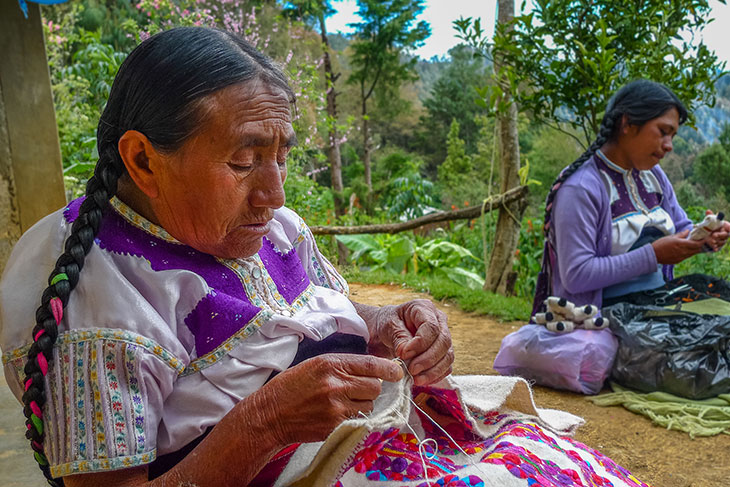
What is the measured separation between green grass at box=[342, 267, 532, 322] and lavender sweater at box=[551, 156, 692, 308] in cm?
164

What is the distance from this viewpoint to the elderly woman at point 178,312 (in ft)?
3.58

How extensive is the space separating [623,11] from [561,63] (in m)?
0.52

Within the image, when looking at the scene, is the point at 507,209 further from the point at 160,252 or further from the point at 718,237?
the point at 160,252

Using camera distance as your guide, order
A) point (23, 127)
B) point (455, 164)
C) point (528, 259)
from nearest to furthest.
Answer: point (23, 127), point (528, 259), point (455, 164)

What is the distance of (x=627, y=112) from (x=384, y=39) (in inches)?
599

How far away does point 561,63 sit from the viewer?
13.8 ft

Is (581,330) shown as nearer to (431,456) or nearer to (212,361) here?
(431,456)

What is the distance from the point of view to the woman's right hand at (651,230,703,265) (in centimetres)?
322

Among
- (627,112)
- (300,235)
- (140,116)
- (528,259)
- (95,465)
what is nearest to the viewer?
(95,465)

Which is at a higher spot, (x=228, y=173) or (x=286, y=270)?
(x=228, y=173)

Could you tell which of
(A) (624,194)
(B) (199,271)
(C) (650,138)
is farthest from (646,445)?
(B) (199,271)

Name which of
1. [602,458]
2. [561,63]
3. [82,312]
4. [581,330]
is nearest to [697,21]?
[561,63]

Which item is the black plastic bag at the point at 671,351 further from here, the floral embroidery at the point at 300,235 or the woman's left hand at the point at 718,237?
the floral embroidery at the point at 300,235

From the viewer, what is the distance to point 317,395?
1.09 meters
